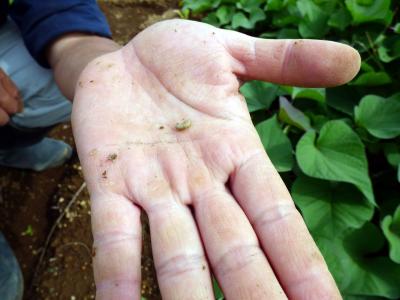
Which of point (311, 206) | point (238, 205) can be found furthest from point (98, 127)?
point (311, 206)

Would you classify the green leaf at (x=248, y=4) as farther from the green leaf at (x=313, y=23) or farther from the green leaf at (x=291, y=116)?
the green leaf at (x=291, y=116)

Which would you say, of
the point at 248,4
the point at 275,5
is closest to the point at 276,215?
the point at 275,5

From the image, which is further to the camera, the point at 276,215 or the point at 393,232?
the point at 393,232

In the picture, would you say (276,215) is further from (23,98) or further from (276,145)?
(23,98)

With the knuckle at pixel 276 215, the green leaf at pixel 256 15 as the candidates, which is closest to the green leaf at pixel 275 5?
the green leaf at pixel 256 15

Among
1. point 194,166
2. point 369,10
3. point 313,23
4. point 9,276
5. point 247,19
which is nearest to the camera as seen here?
point 194,166

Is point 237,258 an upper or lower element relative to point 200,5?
upper

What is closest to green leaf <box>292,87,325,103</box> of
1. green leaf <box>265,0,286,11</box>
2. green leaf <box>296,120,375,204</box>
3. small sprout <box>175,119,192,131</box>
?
green leaf <box>296,120,375,204</box>
